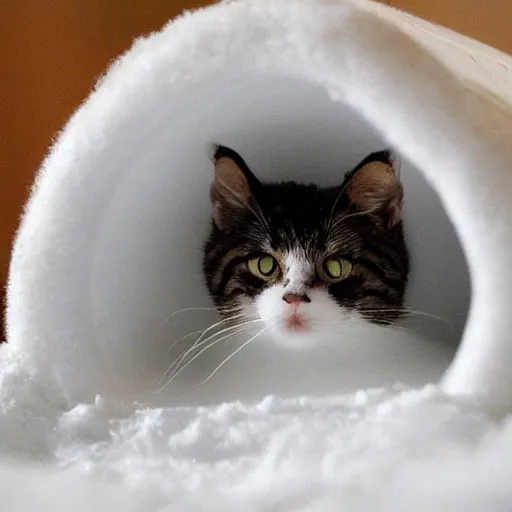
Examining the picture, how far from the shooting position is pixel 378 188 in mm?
874

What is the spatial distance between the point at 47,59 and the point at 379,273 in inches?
→ 35.8

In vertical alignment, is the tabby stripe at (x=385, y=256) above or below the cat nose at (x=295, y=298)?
above

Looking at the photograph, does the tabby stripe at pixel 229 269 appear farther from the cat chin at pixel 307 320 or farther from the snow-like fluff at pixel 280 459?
the snow-like fluff at pixel 280 459

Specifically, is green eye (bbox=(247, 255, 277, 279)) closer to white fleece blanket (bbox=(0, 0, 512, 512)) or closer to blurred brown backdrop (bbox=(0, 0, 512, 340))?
white fleece blanket (bbox=(0, 0, 512, 512))

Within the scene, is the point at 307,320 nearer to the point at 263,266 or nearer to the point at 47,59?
the point at 263,266

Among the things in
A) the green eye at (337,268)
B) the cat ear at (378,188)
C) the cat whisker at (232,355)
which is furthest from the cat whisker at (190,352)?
the cat ear at (378,188)

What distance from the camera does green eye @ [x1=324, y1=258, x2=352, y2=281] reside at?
0.87m

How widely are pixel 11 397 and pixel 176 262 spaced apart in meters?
0.37

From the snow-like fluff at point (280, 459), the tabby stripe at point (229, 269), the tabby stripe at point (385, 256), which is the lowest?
the snow-like fluff at point (280, 459)

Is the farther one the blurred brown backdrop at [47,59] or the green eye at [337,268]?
the blurred brown backdrop at [47,59]

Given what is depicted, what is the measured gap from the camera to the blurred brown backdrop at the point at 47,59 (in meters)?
1.35

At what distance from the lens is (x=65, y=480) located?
535 millimetres

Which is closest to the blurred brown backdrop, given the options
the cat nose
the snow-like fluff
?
the cat nose

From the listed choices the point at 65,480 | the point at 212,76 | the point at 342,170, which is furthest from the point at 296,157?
the point at 65,480
